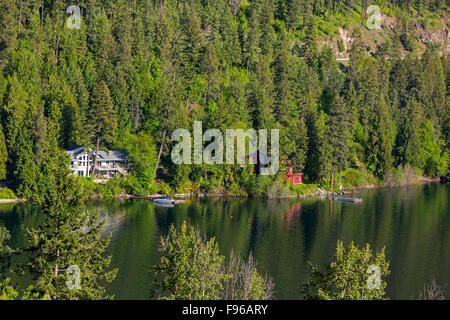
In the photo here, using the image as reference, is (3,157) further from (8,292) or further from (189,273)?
(8,292)

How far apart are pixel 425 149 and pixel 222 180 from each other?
52.4 metres

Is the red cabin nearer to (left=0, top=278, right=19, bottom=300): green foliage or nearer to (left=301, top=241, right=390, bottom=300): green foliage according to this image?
(left=301, top=241, right=390, bottom=300): green foliage

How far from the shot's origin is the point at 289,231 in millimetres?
77125

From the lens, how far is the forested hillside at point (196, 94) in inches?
4048

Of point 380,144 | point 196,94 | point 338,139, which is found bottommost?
point 380,144

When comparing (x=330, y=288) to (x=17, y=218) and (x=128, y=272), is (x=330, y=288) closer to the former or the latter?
(x=128, y=272)

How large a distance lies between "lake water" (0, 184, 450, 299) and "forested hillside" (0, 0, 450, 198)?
10.4 metres

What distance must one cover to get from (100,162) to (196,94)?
2979 cm

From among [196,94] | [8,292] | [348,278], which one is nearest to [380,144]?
[196,94]

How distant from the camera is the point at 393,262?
6312cm

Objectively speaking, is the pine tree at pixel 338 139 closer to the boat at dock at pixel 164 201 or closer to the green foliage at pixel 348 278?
the boat at dock at pixel 164 201

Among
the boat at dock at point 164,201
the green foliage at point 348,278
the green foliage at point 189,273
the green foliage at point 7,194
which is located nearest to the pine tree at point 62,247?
the green foliage at point 189,273

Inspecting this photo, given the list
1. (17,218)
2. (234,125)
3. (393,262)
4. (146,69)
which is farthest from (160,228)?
(146,69)

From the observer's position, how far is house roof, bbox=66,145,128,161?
102 m
